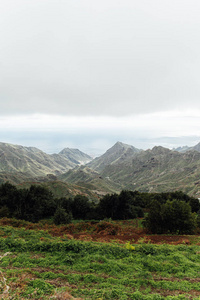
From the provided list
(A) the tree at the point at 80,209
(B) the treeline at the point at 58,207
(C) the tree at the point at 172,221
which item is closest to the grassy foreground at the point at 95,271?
(C) the tree at the point at 172,221

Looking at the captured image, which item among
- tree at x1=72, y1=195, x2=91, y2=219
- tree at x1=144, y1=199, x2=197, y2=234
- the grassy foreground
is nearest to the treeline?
tree at x1=72, y1=195, x2=91, y2=219

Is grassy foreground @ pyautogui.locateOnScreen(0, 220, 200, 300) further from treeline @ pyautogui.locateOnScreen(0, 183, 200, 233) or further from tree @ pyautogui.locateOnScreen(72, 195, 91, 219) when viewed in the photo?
tree @ pyautogui.locateOnScreen(72, 195, 91, 219)

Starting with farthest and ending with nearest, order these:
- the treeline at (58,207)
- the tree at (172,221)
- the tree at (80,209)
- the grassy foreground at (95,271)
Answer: the tree at (80,209) < the treeline at (58,207) < the tree at (172,221) < the grassy foreground at (95,271)

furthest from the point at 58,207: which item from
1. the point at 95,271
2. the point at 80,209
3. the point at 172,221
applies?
the point at 95,271

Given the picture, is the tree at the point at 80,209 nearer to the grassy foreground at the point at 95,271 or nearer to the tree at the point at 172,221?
the tree at the point at 172,221

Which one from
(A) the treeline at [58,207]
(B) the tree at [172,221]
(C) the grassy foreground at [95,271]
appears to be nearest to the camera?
(C) the grassy foreground at [95,271]

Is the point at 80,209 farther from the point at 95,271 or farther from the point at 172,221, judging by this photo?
the point at 95,271

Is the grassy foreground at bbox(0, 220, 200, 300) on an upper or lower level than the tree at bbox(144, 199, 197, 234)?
upper

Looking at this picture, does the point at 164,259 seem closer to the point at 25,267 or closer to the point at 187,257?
the point at 187,257

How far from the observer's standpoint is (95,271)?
10500mm

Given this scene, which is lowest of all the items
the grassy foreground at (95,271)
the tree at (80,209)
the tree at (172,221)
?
the tree at (80,209)

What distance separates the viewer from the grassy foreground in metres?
8.19

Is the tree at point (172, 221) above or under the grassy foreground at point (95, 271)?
under

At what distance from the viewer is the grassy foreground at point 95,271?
8.19 m
